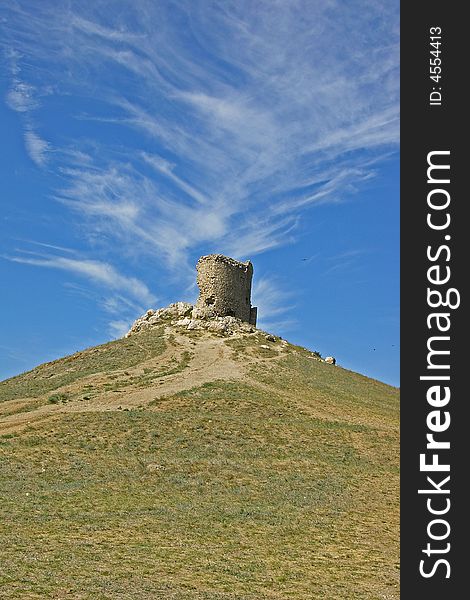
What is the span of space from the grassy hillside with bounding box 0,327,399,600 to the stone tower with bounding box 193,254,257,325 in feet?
30.1

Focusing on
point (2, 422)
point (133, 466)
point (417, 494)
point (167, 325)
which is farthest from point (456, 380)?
point (167, 325)

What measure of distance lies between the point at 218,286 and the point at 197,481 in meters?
36.2

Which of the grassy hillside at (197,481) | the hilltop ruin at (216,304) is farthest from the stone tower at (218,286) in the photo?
the grassy hillside at (197,481)

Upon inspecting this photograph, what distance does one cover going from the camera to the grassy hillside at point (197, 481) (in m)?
16.2

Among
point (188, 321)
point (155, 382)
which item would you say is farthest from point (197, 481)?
point (188, 321)

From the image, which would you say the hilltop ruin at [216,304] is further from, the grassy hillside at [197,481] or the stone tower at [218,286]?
the grassy hillside at [197,481]

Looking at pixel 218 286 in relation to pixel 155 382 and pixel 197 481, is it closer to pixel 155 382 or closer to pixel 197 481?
pixel 155 382

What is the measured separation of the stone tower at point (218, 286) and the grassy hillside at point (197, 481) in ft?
30.1

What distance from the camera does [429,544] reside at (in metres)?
12.6

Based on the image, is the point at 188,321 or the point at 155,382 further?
the point at 188,321

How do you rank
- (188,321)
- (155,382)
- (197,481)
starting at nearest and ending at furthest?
(197,481) < (155,382) < (188,321)

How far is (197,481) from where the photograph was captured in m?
27.0

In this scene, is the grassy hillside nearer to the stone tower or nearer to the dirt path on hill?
the dirt path on hill

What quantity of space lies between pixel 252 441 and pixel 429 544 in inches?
831
